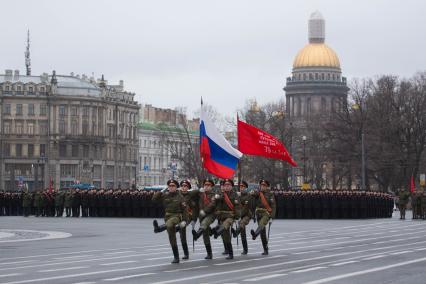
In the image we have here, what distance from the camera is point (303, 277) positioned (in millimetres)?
19859

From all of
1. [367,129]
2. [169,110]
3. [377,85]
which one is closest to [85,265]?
[367,129]

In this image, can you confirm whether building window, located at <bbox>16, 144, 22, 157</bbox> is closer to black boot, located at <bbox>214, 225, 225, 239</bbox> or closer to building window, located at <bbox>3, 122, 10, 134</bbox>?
building window, located at <bbox>3, 122, 10, 134</bbox>

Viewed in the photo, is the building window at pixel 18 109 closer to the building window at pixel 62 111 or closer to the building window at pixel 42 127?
the building window at pixel 42 127

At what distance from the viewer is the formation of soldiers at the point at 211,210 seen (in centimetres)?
2372

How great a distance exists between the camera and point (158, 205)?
180 ft

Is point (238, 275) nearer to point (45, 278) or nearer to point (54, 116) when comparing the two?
point (45, 278)

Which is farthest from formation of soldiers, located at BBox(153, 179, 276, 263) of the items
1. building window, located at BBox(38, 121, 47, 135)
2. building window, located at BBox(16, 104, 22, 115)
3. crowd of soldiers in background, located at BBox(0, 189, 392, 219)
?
building window, located at BBox(38, 121, 47, 135)

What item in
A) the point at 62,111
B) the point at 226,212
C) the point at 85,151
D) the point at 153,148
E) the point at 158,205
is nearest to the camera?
the point at 226,212

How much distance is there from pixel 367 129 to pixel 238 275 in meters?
66.7

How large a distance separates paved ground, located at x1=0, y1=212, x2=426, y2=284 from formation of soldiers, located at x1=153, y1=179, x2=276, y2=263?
0.48 meters

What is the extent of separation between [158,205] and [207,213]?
99.3 ft

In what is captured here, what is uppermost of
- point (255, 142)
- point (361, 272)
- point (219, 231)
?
point (255, 142)

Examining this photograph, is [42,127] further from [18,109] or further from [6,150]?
[6,150]

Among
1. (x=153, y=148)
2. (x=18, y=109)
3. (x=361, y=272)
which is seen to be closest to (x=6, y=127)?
(x=18, y=109)
